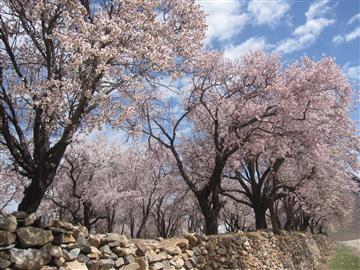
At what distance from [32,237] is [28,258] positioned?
1.11ft

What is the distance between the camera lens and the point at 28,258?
6297 millimetres

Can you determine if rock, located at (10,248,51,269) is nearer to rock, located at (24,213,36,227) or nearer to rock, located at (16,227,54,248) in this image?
rock, located at (16,227,54,248)

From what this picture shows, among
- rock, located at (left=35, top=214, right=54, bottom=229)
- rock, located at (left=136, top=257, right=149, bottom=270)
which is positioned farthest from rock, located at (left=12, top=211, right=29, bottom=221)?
rock, located at (left=136, top=257, right=149, bottom=270)

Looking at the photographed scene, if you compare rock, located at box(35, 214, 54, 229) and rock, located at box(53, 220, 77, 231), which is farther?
rock, located at box(53, 220, 77, 231)

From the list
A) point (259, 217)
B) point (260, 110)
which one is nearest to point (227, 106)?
point (260, 110)

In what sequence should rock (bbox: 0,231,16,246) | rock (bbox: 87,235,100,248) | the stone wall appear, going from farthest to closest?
1. rock (bbox: 87,235,100,248)
2. the stone wall
3. rock (bbox: 0,231,16,246)

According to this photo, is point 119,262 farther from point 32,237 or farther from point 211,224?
point 211,224

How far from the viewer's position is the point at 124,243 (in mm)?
8336

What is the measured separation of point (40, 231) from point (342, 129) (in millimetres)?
14271

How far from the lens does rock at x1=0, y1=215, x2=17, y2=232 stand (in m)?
6.21

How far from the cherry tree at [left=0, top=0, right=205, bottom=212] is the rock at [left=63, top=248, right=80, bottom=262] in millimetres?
1604

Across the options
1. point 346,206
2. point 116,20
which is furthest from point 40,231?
point 346,206

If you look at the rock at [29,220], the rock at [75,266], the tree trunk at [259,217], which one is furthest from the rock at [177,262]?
the tree trunk at [259,217]

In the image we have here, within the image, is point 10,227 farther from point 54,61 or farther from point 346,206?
point 346,206
